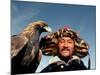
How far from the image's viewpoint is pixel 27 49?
2.22 metres

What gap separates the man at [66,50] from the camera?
7.60 ft

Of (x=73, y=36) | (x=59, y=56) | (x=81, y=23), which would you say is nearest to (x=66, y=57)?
(x=59, y=56)

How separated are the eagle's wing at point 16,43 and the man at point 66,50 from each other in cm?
23

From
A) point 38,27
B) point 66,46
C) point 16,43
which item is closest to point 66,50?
point 66,46

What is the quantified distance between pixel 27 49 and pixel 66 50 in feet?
1.35

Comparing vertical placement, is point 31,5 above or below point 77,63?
above

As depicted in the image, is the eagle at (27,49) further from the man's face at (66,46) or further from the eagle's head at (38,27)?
the man's face at (66,46)

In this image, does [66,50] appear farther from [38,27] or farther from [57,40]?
[38,27]

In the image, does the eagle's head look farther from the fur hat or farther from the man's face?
the man's face

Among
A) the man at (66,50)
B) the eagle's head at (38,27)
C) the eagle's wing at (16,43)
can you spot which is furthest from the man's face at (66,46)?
the eagle's wing at (16,43)

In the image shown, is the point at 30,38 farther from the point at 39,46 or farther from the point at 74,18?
the point at 74,18

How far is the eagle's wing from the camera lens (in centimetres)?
217

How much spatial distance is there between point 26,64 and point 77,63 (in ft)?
1.80

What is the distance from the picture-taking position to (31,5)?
88.6 inches
